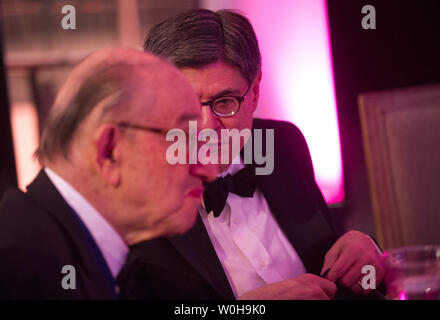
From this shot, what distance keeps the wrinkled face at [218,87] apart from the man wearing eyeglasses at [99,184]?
1.26 ft

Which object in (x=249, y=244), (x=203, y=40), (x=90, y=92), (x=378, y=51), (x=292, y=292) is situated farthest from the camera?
(x=378, y=51)

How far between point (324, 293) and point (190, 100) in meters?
0.52

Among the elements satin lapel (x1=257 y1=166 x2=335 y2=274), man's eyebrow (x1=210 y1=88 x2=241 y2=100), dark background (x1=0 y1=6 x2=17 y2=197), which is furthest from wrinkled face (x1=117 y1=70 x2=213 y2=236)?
dark background (x1=0 y1=6 x2=17 y2=197)

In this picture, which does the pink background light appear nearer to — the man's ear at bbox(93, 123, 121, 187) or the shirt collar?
the shirt collar

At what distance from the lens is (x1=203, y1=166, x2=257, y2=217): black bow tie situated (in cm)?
127

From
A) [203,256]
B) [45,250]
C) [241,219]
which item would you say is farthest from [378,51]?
[45,250]

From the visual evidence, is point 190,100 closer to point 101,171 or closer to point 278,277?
point 101,171

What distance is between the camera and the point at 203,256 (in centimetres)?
116

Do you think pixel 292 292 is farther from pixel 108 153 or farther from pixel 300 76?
pixel 300 76

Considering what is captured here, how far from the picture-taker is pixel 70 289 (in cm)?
80

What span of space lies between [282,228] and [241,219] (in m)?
0.12

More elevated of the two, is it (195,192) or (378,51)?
(378,51)

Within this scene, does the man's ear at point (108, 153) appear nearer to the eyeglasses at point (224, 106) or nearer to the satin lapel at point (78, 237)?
the satin lapel at point (78, 237)

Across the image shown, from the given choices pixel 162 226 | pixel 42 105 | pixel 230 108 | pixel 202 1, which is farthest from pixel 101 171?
pixel 42 105
